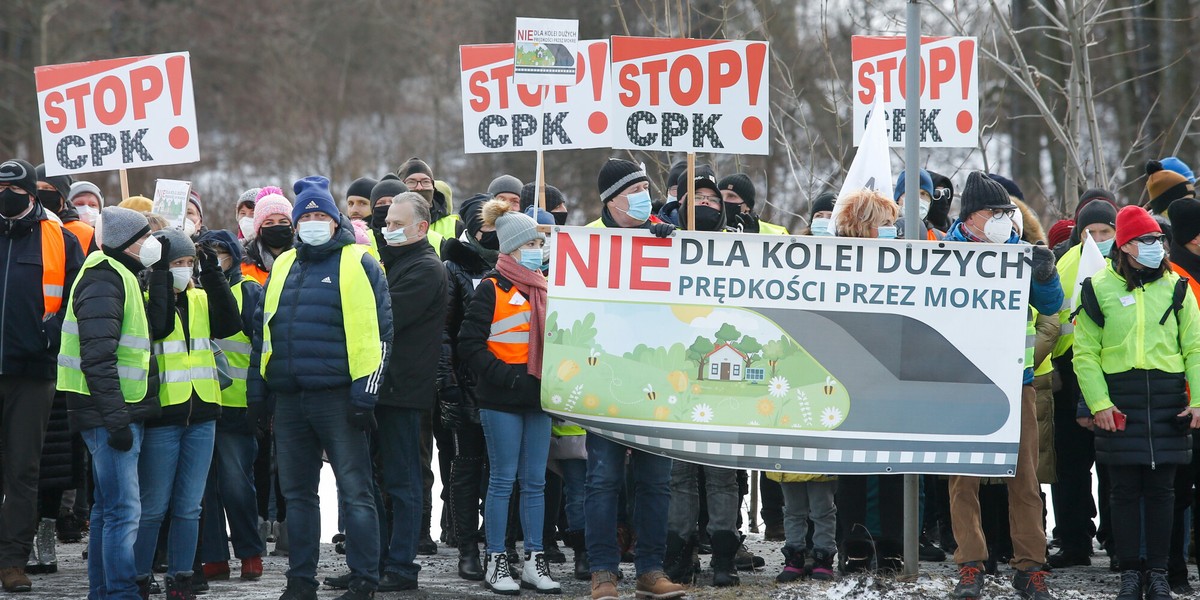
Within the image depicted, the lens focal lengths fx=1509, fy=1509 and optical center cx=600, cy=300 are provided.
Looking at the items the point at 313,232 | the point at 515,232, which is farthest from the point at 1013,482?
the point at 313,232

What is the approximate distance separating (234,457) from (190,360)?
100cm

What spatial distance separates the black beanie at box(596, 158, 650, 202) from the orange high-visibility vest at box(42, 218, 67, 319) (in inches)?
128

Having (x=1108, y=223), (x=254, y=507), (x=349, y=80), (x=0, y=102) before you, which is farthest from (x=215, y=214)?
(x=1108, y=223)

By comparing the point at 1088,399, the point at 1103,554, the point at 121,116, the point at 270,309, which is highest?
the point at 121,116

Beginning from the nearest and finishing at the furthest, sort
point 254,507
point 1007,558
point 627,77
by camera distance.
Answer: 1. point 627,77
2. point 254,507
3. point 1007,558

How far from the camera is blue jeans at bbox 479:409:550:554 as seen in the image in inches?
328

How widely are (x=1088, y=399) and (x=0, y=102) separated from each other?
89.3 ft

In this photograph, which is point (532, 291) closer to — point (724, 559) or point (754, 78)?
point (754, 78)

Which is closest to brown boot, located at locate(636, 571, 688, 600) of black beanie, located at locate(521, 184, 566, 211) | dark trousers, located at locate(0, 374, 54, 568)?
black beanie, located at locate(521, 184, 566, 211)

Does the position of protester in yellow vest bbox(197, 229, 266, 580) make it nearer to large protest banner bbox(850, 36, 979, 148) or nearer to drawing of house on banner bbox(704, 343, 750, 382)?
drawing of house on banner bbox(704, 343, 750, 382)

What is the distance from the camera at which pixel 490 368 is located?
26.9ft

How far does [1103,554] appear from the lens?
9867 millimetres

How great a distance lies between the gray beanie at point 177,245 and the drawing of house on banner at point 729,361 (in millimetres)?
2796

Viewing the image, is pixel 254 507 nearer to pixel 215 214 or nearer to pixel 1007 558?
pixel 1007 558
